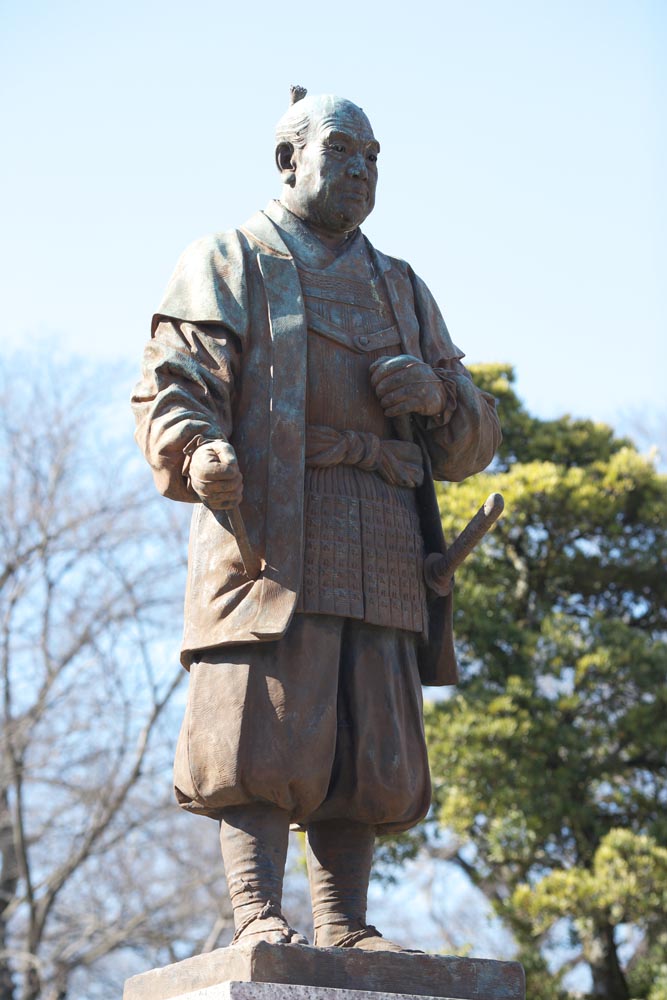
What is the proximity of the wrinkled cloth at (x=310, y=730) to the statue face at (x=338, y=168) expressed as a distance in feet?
4.31

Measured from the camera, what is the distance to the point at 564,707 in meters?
10.1

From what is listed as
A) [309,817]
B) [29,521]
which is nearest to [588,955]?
[309,817]

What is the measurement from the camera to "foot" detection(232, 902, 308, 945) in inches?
143

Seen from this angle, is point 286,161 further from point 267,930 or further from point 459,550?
point 267,930

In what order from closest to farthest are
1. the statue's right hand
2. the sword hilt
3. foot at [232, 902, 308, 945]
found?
foot at [232, 902, 308, 945] → the statue's right hand → the sword hilt

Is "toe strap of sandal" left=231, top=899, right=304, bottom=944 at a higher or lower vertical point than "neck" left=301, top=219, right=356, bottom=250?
lower

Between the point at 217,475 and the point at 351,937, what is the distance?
4.49 feet

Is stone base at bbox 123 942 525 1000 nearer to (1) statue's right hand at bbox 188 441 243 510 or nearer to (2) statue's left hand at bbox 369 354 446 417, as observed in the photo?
(1) statue's right hand at bbox 188 441 243 510

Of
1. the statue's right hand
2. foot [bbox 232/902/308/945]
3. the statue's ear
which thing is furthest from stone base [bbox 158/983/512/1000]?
the statue's ear

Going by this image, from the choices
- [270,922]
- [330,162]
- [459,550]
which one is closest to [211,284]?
[330,162]

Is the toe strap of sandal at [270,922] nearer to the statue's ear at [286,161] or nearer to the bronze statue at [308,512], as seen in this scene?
the bronze statue at [308,512]

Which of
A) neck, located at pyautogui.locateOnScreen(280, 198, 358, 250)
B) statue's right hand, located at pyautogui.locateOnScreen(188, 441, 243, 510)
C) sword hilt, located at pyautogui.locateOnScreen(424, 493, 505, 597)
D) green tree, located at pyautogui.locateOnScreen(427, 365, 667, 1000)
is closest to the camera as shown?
statue's right hand, located at pyautogui.locateOnScreen(188, 441, 243, 510)

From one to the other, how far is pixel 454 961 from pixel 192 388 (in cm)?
174

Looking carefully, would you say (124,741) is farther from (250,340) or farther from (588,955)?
(250,340)
